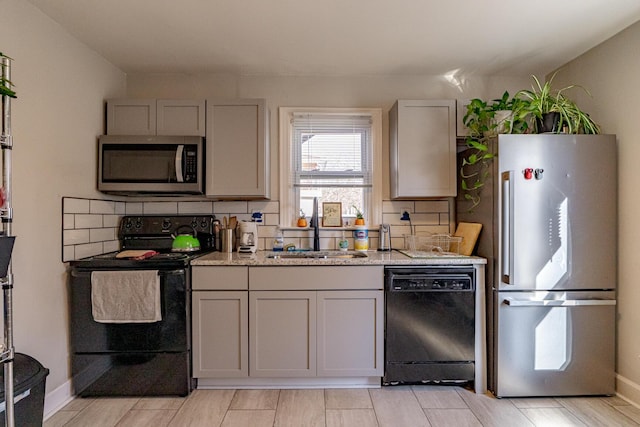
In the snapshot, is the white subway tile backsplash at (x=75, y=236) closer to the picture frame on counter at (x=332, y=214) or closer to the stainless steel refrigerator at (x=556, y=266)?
the picture frame on counter at (x=332, y=214)

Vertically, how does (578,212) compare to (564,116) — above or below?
below

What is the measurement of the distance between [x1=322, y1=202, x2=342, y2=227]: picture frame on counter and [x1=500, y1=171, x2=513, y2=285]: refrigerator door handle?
1257mm

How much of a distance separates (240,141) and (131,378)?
1.74 meters

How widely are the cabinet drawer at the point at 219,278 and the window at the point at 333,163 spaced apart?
78cm

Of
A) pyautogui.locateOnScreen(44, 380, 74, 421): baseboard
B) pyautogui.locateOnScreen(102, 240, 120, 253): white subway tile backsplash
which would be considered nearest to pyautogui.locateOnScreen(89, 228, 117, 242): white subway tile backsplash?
pyautogui.locateOnScreen(102, 240, 120, 253): white subway tile backsplash

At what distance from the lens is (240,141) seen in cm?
275

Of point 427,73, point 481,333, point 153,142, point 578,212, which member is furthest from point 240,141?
point 578,212

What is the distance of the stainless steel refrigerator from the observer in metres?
2.32

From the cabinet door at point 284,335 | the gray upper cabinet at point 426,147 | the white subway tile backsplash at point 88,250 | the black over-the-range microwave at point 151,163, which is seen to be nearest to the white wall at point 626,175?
the gray upper cabinet at point 426,147

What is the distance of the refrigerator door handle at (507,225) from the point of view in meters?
A: 2.29

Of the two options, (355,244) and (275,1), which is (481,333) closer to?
(355,244)

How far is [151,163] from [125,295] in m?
0.95

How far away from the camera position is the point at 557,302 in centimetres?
233


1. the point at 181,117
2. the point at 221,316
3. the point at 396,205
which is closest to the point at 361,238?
the point at 396,205
